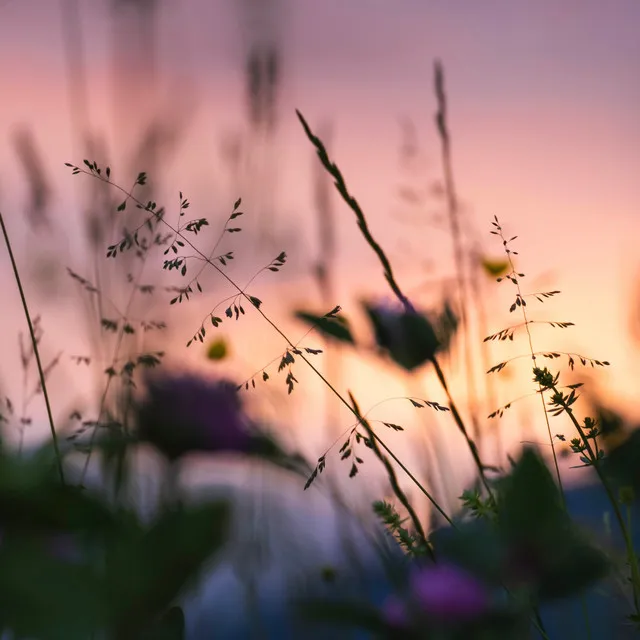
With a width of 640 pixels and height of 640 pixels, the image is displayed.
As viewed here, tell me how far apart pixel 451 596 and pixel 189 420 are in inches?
5.6

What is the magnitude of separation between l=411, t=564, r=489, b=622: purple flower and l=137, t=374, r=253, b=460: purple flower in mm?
120

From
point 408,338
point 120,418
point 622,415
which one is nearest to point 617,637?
point 622,415

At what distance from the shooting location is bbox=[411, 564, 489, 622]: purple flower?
0.24 meters

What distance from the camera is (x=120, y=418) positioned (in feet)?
2.12

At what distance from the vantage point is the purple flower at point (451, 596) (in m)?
0.24

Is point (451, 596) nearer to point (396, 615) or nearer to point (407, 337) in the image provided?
point (396, 615)

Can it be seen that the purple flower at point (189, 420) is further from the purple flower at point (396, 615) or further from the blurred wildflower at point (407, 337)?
the blurred wildflower at point (407, 337)

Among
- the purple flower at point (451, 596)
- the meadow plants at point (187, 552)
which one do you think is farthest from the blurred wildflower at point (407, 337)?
the purple flower at point (451, 596)

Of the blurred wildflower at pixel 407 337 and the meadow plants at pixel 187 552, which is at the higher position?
the blurred wildflower at pixel 407 337

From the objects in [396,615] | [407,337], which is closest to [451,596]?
[396,615]

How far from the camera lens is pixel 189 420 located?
0.35 m

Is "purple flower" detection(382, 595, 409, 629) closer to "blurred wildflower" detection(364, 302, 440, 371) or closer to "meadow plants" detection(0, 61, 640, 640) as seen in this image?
"meadow plants" detection(0, 61, 640, 640)

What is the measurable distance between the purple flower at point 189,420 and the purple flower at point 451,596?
12 cm

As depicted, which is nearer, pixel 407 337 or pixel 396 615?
pixel 396 615
